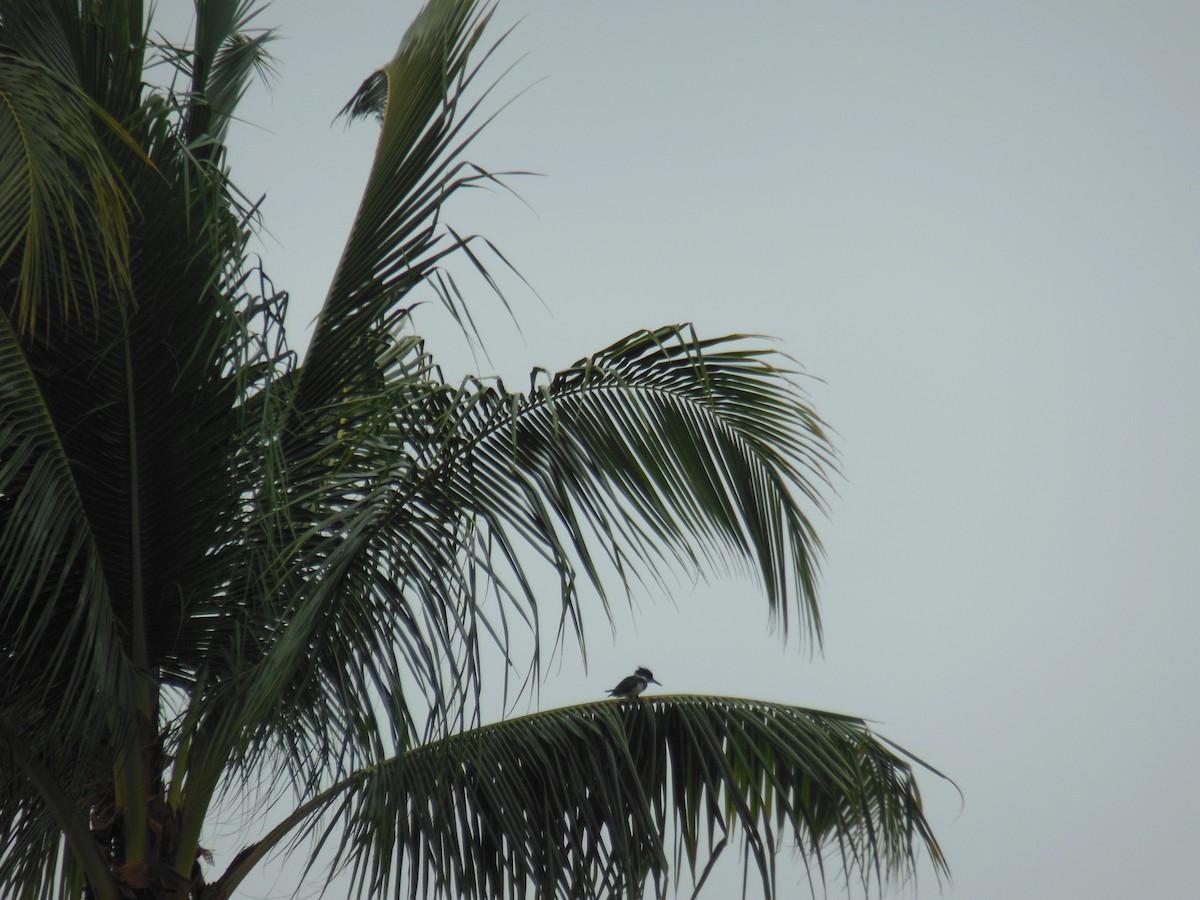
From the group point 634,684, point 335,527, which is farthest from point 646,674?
point 335,527

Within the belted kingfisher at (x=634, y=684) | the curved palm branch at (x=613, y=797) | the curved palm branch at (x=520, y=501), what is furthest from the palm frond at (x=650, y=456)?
the belted kingfisher at (x=634, y=684)

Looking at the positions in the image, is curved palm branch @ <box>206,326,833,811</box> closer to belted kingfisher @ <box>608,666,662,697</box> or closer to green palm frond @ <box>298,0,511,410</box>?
green palm frond @ <box>298,0,511,410</box>

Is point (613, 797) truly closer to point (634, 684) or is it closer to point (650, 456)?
point (634, 684)

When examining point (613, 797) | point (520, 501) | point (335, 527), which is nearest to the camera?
point (520, 501)

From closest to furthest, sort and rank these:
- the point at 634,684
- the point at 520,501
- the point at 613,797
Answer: the point at 520,501 < the point at 613,797 < the point at 634,684

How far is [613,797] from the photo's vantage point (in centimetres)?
295

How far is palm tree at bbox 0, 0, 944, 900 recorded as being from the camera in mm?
2375

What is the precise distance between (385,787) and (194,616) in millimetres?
571

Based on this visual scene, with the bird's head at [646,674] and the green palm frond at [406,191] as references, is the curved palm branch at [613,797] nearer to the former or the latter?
the bird's head at [646,674]

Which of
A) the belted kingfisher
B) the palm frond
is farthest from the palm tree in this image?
the belted kingfisher

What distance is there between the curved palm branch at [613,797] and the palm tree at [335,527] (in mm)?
11

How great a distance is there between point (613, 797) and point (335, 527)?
926 mm

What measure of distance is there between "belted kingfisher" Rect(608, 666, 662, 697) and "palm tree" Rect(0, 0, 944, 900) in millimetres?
151

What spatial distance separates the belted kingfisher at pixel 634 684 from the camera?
125 inches
